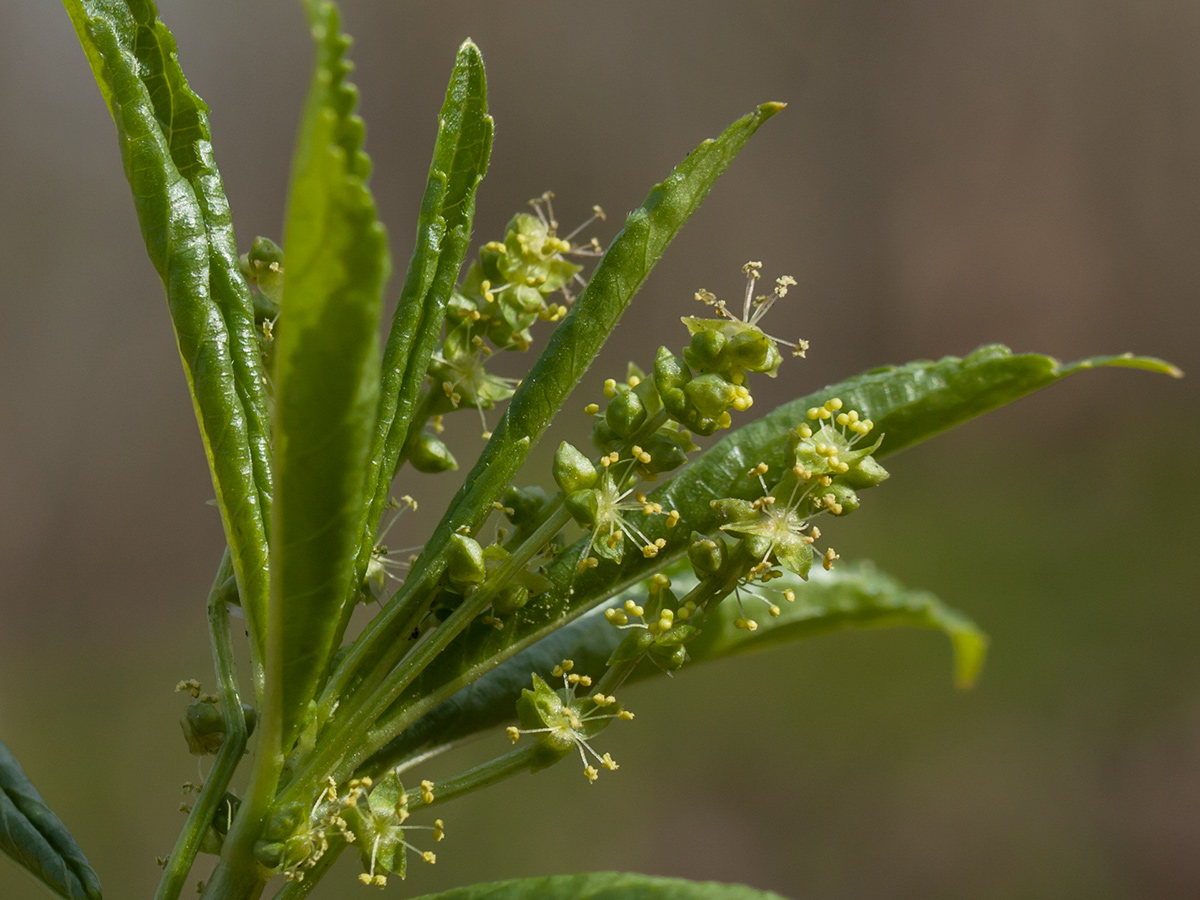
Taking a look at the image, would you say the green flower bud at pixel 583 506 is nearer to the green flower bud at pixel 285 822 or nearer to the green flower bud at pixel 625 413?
the green flower bud at pixel 625 413

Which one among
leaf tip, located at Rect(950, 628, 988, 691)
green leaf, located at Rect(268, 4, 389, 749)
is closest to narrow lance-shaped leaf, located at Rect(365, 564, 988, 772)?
leaf tip, located at Rect(950, 628, 988, 691)

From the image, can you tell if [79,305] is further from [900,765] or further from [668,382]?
[668,382]

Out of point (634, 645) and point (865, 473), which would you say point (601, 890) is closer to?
point (634, 645)

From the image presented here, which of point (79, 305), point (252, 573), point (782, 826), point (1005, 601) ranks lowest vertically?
point (782, 826)

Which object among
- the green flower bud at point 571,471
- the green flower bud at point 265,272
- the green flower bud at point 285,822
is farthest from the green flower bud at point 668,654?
the green flower bud at point 265,272

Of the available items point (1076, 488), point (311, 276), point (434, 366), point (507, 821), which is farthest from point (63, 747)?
point (1076, 488)
